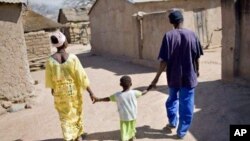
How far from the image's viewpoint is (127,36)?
1465cm

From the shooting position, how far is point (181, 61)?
4863 mm

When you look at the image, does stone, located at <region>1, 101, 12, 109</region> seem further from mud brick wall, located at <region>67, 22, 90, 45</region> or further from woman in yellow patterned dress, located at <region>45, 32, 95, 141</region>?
mud brick wall, located at <region>67, 22, 90, 45</region>

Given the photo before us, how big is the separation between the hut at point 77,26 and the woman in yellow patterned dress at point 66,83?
28.6m

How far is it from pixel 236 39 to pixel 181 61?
3319 mm

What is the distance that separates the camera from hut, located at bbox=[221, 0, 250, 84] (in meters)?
7.48

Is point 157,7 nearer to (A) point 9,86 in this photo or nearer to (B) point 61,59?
(A) point 9,86

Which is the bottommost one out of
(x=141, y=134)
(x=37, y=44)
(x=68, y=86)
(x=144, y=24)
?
(x=141, y=134)

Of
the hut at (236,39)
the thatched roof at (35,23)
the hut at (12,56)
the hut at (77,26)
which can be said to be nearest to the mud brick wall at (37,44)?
the thatched roof at (35,23)

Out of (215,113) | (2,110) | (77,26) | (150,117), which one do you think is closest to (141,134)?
(150,117)

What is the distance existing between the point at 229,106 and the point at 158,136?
176cm

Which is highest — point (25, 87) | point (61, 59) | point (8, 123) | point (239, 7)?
point (239, 7)

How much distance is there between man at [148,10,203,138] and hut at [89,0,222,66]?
19.4 feet

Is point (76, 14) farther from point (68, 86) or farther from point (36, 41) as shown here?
point (68, 86)

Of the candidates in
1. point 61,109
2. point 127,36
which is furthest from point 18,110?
point 127,36
